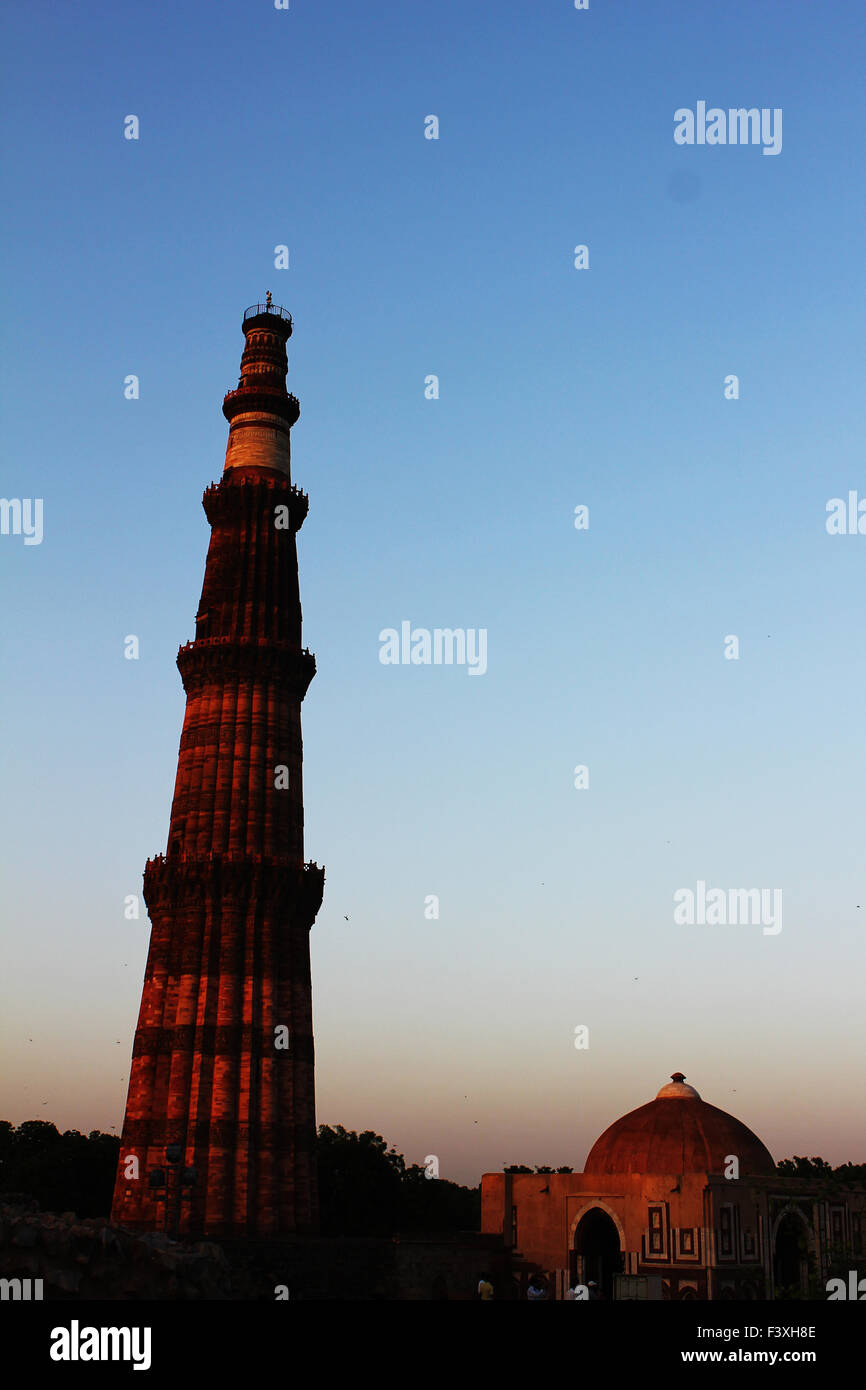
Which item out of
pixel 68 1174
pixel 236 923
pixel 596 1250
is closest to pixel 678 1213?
pixel 596 1250

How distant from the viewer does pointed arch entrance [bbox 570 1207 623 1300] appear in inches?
2183

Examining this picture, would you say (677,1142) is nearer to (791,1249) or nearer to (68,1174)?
(791,1249)

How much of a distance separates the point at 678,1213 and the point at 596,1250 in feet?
29.5

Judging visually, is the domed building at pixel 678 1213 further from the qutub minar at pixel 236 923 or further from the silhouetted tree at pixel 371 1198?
the silhouetted tree at pixel 371 1198

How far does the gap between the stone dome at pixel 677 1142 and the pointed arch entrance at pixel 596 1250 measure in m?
2.11

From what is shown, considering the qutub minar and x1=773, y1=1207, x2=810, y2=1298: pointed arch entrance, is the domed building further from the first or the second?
the qutub minar

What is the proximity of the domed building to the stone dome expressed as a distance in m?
0.04

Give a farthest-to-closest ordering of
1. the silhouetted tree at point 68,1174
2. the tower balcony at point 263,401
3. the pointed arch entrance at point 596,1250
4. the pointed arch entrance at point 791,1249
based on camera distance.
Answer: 1. the silhouetted tree at point 68,1174
2. the tower balcony at point 263,401
3. the pointed arch entrance at point 596,1250
4. the pointed arch entrance at point 791,1249

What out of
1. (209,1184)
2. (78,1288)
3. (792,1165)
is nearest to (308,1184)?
(209,1184)

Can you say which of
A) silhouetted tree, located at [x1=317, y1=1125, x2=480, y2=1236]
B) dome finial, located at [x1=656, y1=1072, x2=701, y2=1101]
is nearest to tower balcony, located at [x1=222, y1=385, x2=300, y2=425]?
dome finial, located at [x1=656, y1=1072, x2=701, y2=1101]

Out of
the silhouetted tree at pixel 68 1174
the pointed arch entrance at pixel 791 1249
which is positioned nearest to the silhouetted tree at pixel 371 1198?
the silhouetted tree at pixel 68 1174

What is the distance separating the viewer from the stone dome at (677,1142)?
5541cm
